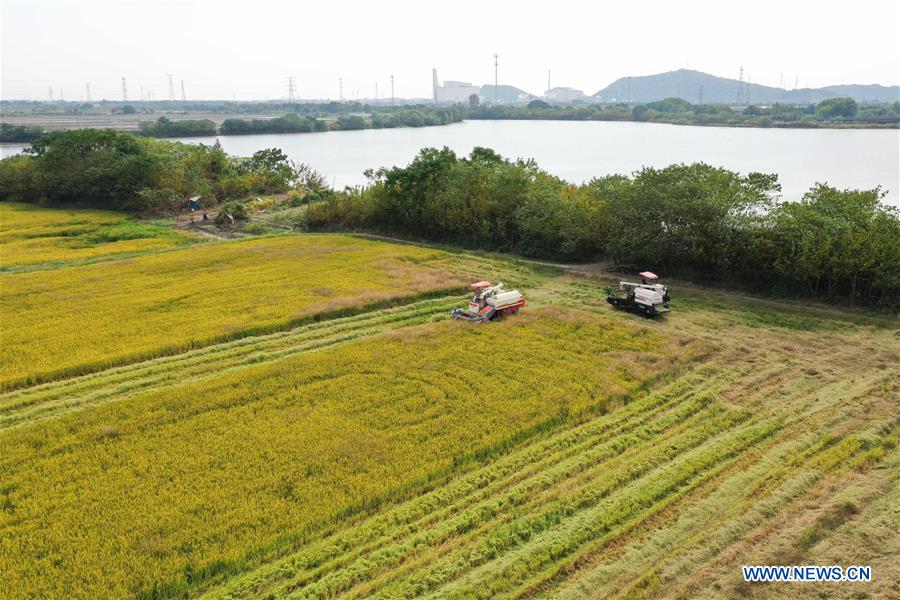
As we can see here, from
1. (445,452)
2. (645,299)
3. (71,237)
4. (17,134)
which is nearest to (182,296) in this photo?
(445,452)

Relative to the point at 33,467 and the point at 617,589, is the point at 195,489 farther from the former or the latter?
the point at 617,589

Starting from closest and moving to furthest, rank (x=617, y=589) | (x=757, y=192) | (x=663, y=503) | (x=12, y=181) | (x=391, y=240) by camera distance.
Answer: (x=617, y=589) → (x=663, y=503) → (x=757, y=192) → (x=391, y=240) → (x=12, y=181)

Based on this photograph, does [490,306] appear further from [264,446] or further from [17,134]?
[17,134]

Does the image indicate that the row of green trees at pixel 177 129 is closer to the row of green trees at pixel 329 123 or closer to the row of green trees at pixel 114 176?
the row of green trees at pixel 329 123

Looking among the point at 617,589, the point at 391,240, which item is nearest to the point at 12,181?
the point at 391,240

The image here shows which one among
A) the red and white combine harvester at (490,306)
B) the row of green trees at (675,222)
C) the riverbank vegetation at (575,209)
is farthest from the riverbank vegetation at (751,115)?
the red and white combine harvester at (490,306)

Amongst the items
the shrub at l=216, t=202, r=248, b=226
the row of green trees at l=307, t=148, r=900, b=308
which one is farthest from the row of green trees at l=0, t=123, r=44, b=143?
the row of green trees at l=307, t=148, r=900, b=308
